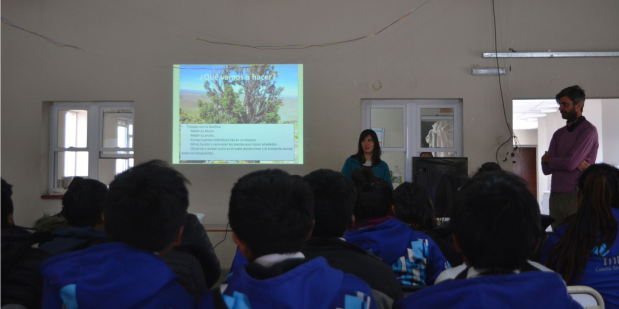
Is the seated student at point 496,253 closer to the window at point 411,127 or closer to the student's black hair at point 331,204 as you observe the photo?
the student's black hair at point 331,204

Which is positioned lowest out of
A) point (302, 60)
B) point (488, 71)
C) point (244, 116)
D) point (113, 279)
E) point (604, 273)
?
point (604, 273)

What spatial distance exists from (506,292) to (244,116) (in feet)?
13.2

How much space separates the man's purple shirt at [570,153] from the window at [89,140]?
13.3ft

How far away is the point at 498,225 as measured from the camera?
95 cm

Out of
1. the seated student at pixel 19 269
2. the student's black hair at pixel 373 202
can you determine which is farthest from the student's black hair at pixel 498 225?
the seated student at pixel 19 269

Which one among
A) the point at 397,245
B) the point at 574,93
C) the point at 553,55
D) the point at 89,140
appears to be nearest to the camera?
the point at 397,245

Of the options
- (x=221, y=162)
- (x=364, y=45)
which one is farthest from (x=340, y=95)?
(x=221, y=162)

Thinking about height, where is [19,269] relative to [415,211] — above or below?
below

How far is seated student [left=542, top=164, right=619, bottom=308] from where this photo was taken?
1616 mm

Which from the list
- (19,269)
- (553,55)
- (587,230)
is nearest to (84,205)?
(19,269)

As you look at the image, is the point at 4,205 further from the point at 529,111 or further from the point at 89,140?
the point at 529,111

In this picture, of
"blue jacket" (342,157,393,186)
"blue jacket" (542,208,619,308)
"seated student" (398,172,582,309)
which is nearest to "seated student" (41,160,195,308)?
"seated student" (398,172,582,309)

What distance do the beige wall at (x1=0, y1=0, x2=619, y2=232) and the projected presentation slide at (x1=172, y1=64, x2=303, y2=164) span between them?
0.39ft

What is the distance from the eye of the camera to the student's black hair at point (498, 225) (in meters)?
0.95
